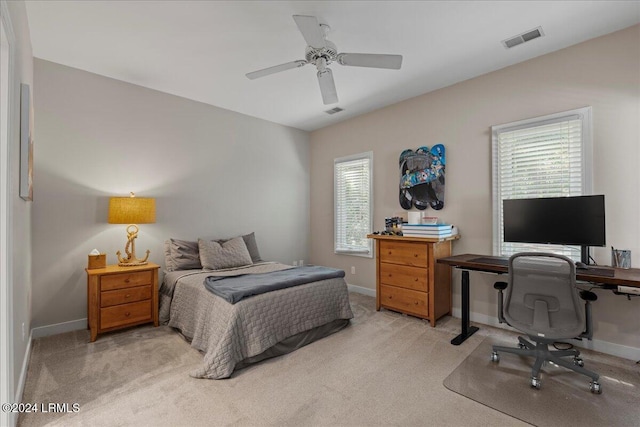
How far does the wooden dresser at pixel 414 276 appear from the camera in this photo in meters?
3.34

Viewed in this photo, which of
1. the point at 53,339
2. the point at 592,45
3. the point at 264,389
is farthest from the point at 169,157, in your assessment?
the point at 592,45

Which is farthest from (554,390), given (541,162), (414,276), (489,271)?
(541,162)

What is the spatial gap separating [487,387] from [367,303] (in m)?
2.08

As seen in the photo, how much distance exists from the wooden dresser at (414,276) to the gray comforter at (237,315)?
0.73m

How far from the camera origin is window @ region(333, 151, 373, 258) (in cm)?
466

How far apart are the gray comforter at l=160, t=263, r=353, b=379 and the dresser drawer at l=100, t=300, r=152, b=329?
21 cm

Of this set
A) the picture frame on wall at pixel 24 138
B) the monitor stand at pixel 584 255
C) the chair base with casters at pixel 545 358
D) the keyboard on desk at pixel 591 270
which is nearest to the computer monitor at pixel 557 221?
the monitor stand at pixel 584 255

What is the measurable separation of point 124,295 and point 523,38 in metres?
4.47

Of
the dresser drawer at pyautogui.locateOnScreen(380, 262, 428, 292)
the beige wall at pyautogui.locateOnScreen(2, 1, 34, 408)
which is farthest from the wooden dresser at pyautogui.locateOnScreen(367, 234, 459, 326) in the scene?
the beige wall at pyautogui.locateOnScreen(2, 1, 34, 408)

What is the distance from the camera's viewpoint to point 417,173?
3967 mm

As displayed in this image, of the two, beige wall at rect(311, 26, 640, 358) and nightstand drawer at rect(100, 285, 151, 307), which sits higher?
beige wall at rect(311, 26, 640, 358)

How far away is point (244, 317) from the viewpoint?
8.04 ft

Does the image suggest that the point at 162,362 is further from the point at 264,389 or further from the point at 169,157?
the point at 169,157

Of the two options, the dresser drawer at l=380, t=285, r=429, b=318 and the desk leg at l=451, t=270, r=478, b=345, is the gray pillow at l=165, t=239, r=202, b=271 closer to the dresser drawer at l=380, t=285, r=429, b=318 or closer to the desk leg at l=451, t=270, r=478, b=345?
the dresser drawer at l=380, t=285, r=429, b=318
